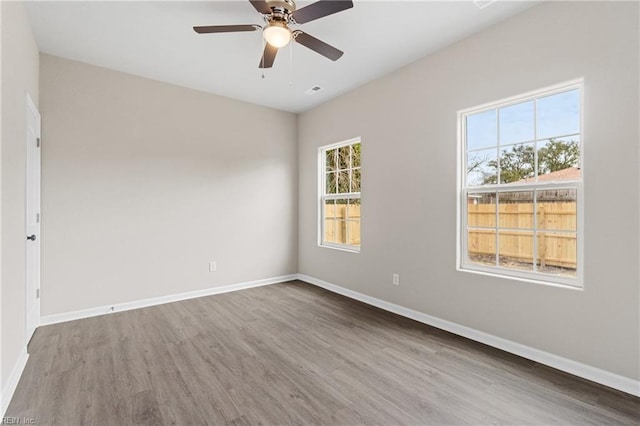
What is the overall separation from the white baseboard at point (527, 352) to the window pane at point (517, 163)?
1431 millimetres

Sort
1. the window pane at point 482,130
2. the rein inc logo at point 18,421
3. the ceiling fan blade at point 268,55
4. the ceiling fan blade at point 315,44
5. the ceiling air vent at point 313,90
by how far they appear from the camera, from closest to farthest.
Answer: the rein inc logo at point 18,421 < the ceiling fan blade at point 315,44 < the ceiling fan blade at point 268,55 < the window pane at point 482,130 < the ceiling air vent at point 313,90

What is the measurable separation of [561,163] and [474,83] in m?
1.06

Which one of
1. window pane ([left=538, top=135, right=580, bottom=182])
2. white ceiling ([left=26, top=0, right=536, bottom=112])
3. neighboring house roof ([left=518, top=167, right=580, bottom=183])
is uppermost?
white ceiling ([left=26, top=0, right=536, bottom=112])

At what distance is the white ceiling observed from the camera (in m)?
2.51

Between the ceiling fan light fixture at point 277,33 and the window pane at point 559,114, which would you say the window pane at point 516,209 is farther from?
the ceiling fan light fixture at point 277,33

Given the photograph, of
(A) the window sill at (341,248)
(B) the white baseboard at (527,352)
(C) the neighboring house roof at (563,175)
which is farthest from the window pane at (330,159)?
(C) the neighboring house roof at (563,175)

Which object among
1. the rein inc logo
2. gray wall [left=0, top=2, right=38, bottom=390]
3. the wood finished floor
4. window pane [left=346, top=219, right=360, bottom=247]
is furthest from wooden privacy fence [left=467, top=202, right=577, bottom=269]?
gray wall [left=0, top=2, right=38, bottom=390]

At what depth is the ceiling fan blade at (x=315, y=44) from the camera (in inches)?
90.7

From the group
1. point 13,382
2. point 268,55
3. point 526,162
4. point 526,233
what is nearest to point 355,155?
point 268,55

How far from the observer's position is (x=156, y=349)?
8.80ft

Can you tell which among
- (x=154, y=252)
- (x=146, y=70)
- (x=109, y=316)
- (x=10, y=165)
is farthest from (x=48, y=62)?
(x=109, y=316)

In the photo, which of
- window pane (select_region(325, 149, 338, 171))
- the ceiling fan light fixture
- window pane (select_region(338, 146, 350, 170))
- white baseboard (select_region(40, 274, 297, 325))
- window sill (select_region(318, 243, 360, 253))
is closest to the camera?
the ceiling fan light fixture

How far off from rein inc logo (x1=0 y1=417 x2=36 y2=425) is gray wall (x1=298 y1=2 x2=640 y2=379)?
3.18 meters

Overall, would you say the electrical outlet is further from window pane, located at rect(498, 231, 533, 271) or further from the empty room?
window pane, located at rect(498, 231, 533, 271)
